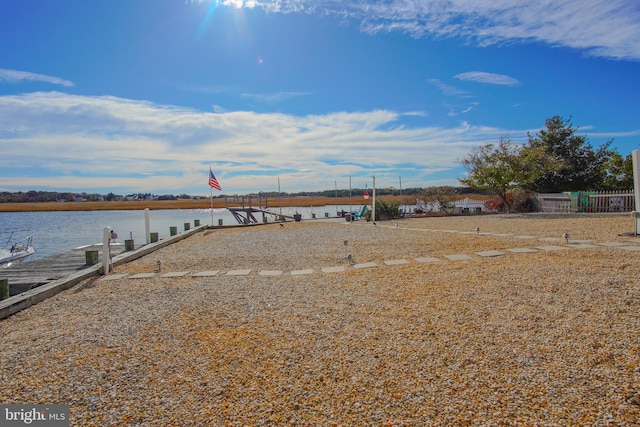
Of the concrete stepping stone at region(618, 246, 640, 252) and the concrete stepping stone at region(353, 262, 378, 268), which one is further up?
A: the concrete stepping stone at region(618, 246, 640, 252)

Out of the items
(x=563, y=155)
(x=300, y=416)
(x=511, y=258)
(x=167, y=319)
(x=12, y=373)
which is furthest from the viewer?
(x=563, y=155)

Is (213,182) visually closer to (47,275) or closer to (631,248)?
(47,275)

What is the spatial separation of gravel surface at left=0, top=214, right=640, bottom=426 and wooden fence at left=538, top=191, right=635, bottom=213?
44.1 ft

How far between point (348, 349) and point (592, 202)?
1874 centimetres

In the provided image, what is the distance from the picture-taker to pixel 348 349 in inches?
120

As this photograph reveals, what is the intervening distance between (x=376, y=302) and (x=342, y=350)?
1.35 m

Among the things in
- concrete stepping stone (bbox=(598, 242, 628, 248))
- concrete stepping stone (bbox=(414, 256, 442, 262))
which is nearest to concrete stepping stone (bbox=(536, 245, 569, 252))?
concrete stepping stone (bbox=(598, 242, 628, 248))

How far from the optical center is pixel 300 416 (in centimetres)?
220

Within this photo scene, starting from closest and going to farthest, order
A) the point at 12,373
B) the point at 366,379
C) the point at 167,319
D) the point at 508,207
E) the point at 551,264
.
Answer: the point at 366,379
the point at 12,373
the point at 167,319
the point at 551,264
the point at 508,207

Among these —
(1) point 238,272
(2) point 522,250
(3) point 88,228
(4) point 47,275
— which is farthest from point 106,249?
(3) point 88,228

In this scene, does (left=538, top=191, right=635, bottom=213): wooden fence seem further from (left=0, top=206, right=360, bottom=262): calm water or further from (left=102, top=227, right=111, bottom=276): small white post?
(left=102, top=227, right=111, bottom=276): small white post

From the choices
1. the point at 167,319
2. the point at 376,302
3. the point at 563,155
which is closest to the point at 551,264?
the point at 376,302

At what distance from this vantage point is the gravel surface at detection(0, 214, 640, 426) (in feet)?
7.38

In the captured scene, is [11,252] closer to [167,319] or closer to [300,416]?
[167,319]
